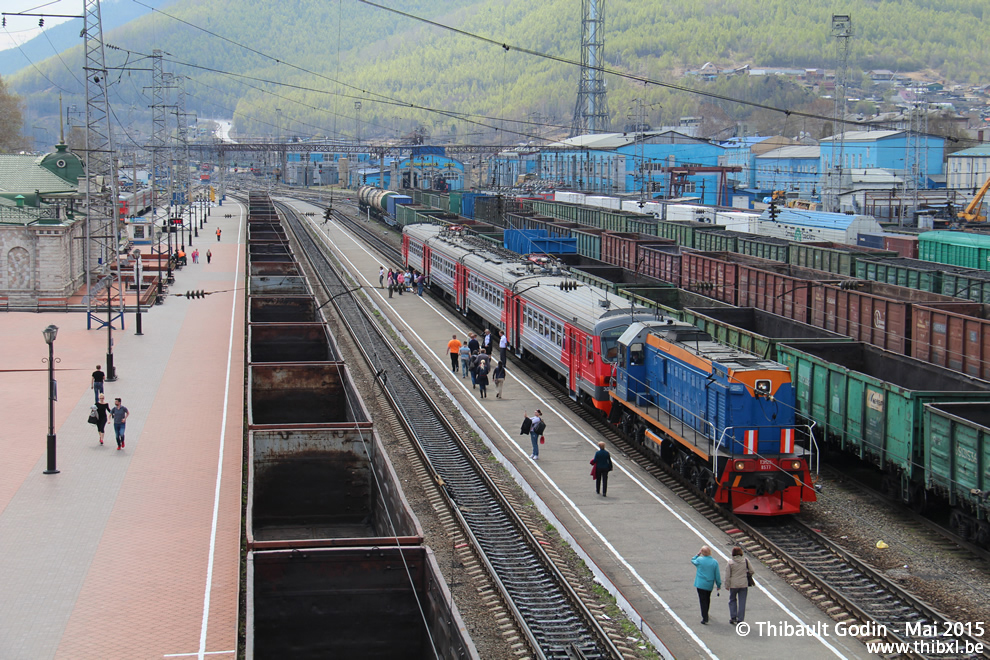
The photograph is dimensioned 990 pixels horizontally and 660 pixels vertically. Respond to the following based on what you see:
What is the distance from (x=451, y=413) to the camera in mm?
26266

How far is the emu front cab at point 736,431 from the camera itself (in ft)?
57.0

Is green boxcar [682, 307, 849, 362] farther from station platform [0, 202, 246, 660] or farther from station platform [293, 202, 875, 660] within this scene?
station platform [0, 202, 246, 660]

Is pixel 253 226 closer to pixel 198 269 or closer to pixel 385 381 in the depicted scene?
pixel 198 269

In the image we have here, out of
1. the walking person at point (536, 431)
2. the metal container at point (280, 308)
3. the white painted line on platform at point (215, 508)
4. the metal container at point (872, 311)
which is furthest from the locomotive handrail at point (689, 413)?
the metal container at point (280, 308)

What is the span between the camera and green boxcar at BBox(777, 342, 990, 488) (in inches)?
682

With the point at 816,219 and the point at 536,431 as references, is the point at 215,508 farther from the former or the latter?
the point at 816,219

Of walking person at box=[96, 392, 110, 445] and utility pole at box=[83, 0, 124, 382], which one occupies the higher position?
utility pole at box=[83, 0, 124, 382]

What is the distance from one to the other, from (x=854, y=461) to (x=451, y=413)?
10.3 metres

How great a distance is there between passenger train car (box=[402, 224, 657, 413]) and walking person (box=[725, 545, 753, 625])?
9.46 m

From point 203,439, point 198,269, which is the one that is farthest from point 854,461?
point 198,269

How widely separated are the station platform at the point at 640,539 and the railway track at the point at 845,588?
0.26 metres

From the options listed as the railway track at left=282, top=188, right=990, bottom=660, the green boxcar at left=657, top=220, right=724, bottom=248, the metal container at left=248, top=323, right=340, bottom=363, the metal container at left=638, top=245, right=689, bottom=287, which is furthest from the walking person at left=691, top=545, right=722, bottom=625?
the green boxcar at left=657, top=220, right=724, bottom=248

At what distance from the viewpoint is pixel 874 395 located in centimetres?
1853

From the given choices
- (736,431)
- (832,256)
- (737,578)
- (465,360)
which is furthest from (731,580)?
(832,256)
